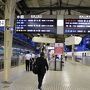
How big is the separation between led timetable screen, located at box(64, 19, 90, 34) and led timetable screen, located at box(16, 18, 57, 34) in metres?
0.72

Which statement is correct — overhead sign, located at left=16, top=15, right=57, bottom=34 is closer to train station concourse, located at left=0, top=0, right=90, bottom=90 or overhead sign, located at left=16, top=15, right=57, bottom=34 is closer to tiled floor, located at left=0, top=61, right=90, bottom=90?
train station concourse, located at left=0, top=0, right=90, bottom=90

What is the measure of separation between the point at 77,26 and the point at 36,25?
228 centimetres

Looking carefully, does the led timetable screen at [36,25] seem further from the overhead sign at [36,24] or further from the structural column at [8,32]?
the structural column at [8,32]

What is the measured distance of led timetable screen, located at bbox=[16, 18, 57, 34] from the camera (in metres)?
16.3

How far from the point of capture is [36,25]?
16.4 meters

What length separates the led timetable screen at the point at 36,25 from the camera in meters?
16.3

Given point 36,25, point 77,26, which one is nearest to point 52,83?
point 36,25

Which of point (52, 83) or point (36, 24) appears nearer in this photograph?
point (52, 83)

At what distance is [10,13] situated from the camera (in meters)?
14.2

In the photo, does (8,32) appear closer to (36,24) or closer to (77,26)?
(36,24)

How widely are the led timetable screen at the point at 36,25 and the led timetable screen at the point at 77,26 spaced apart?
721mm

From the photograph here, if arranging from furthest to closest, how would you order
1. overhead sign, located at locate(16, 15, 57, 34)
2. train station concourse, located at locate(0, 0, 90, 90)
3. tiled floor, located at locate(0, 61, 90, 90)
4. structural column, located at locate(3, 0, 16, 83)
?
overhead sign, located at locate(16, 15, 57, 34), structural column, located at locate(3, 0, 16, 83), train station concourse, located at locate(0, 0, 90, 90), tiled floor, located at locate(0, 61, 90, 90)

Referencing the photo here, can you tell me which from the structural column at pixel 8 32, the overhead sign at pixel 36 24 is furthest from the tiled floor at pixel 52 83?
the overhead sign at pixel 36 24

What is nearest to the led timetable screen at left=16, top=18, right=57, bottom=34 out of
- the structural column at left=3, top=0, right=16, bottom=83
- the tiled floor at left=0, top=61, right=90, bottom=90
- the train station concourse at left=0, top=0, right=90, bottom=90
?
the train station concourse at left=0, top=0, right=90, bottom=90
